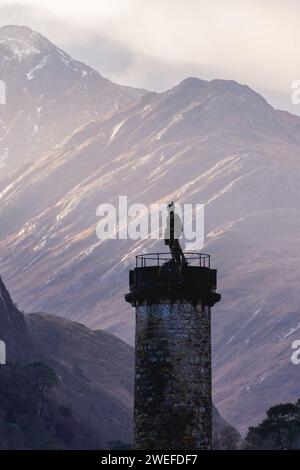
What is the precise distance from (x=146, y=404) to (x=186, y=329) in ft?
8.27

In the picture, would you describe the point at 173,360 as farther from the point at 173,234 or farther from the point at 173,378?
the point at 173,234

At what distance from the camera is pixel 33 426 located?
197500 millimetres

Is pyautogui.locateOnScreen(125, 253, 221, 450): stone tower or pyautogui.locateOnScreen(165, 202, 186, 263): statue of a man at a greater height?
pyautogui.locateOnScreen(165, 202, 186, 263): statue of a man

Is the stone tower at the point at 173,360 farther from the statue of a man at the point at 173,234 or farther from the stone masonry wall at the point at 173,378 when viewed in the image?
the statue of a man at the point at 173,234

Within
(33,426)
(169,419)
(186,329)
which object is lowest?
(169,419)

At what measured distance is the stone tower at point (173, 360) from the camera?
136ft

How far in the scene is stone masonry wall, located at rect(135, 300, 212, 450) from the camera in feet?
136


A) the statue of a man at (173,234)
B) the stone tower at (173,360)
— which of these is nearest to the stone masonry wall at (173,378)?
the stone tower at (173,360)

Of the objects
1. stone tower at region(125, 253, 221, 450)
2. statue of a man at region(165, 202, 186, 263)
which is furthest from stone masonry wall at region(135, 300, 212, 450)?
statue of a man at region(165, 202, 186, 263)

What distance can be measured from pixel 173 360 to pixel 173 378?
528mm

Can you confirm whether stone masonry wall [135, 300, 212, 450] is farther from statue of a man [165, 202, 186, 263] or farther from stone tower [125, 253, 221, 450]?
statue of a man [165, 202, 186, 263]

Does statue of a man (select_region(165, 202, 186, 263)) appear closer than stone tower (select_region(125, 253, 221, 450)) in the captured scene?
No
